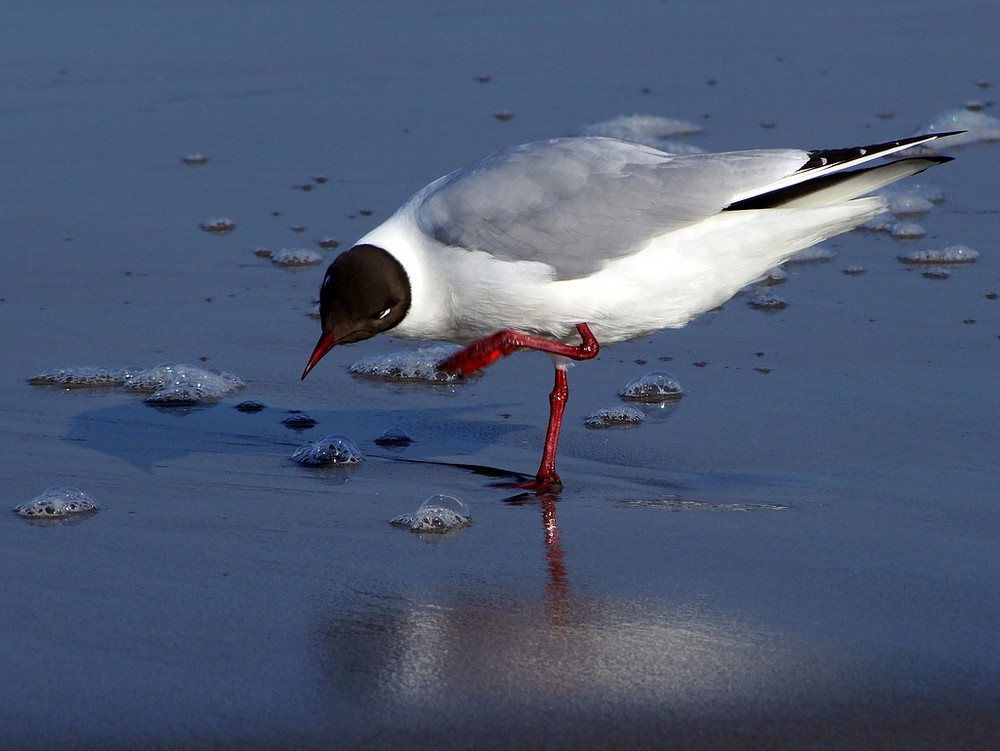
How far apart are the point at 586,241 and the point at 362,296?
76 centimetres

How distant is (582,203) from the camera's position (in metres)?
4.55

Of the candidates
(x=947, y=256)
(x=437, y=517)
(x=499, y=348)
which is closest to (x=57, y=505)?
(x=437, y=517)

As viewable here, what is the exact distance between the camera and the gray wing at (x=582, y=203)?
4.46 m

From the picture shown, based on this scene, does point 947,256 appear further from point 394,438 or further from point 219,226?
point 219,226

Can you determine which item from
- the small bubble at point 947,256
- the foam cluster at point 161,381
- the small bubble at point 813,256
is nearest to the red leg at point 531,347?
the foam cluster at point 161,381

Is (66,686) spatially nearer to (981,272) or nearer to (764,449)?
(764,449)

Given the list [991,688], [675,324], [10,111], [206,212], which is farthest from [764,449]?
[10,111]

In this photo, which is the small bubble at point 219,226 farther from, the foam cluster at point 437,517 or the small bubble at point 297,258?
the foam cluster at point 437,517

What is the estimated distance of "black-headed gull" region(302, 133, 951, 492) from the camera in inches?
175

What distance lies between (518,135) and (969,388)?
3.64 metres

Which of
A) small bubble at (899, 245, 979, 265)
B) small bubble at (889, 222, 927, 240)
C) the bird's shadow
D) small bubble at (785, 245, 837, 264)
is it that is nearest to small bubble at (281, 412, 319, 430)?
the bird's shadow

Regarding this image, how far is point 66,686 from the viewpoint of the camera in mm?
3014

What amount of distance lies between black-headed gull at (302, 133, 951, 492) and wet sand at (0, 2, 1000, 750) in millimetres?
504

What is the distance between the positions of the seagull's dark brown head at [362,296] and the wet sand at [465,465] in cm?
47
